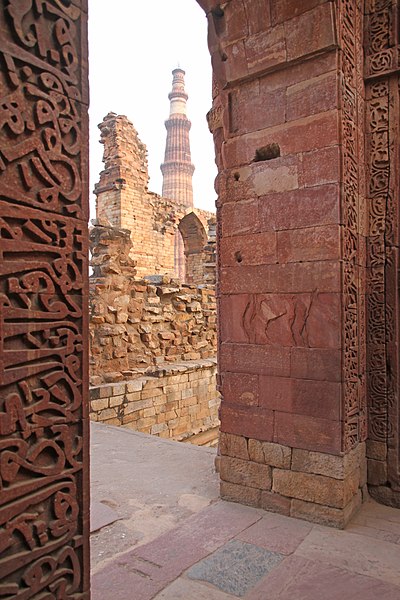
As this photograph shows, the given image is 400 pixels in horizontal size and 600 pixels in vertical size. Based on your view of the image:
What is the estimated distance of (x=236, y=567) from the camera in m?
2.63

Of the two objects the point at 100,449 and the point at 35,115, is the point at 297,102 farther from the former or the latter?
the point at 100,449

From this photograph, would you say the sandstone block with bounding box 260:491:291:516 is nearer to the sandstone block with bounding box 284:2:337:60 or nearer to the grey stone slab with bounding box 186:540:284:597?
the grey stone slab with bounding box 186:540:284:597

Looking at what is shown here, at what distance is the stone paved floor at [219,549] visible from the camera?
2.42 meters

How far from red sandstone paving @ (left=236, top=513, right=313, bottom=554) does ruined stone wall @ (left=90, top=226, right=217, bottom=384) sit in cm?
532

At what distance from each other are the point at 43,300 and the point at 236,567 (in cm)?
209

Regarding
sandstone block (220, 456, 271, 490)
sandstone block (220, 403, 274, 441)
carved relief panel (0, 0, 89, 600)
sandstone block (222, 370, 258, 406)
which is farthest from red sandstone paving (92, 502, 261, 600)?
carved relief panel (0, 0, 89, 600)

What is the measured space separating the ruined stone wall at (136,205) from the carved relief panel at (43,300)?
47.2ft

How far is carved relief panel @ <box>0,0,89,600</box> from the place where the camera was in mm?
1404

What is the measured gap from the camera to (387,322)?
3559mm

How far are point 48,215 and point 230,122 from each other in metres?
2.68

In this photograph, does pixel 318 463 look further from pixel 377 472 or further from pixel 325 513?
pixel 377 472

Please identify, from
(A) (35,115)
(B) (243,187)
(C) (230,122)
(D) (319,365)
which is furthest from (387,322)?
(A) (35,115)

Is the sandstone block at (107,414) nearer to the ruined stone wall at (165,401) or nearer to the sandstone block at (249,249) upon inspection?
the ruined stone wall at (165,401)

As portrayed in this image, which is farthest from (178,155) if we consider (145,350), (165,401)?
(165,401)
